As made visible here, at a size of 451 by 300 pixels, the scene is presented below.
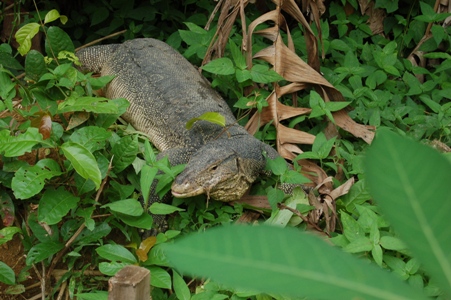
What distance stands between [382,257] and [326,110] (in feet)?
4.37

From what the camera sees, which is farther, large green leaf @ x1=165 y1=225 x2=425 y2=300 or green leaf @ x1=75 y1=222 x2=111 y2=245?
green leaf @ x1=75 y1=222 x2=111 y2=245

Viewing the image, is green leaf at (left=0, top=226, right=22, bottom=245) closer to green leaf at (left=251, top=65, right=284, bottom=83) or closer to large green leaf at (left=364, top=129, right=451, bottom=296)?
green leaf at (left=251, top=65, right=284, bottom=83)

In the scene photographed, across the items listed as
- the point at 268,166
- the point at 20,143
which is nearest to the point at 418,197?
the point at 20,143

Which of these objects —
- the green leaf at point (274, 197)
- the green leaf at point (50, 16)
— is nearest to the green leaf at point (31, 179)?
the green leaf at point (274, 197)

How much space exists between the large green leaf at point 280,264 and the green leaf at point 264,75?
3.45m

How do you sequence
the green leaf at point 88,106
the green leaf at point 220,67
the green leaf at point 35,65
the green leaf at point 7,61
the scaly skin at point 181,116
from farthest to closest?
the green leaf at point 7,61 → the green leaf at point 220,67 → the green leaf at point 35,65 → the scaly skin at point 181,116 → the green leaf at point 88,106

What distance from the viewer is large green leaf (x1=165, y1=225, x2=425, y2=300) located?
1.07 ft

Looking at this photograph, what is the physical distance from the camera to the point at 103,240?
297 cm

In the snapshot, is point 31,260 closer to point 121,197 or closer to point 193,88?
point 121,197

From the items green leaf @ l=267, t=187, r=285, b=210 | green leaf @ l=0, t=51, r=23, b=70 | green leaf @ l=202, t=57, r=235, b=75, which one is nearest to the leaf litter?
green leaf @ l=202, t=57, r=235, b=75

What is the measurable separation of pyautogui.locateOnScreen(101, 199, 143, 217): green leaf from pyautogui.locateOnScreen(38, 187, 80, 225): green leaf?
17 cm

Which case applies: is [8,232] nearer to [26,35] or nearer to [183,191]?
[183,191]

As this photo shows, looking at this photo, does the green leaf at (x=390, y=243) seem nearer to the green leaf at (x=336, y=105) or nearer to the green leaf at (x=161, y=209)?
the green leaf at (x=161, y=209)

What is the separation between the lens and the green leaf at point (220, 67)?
12.2 ft
